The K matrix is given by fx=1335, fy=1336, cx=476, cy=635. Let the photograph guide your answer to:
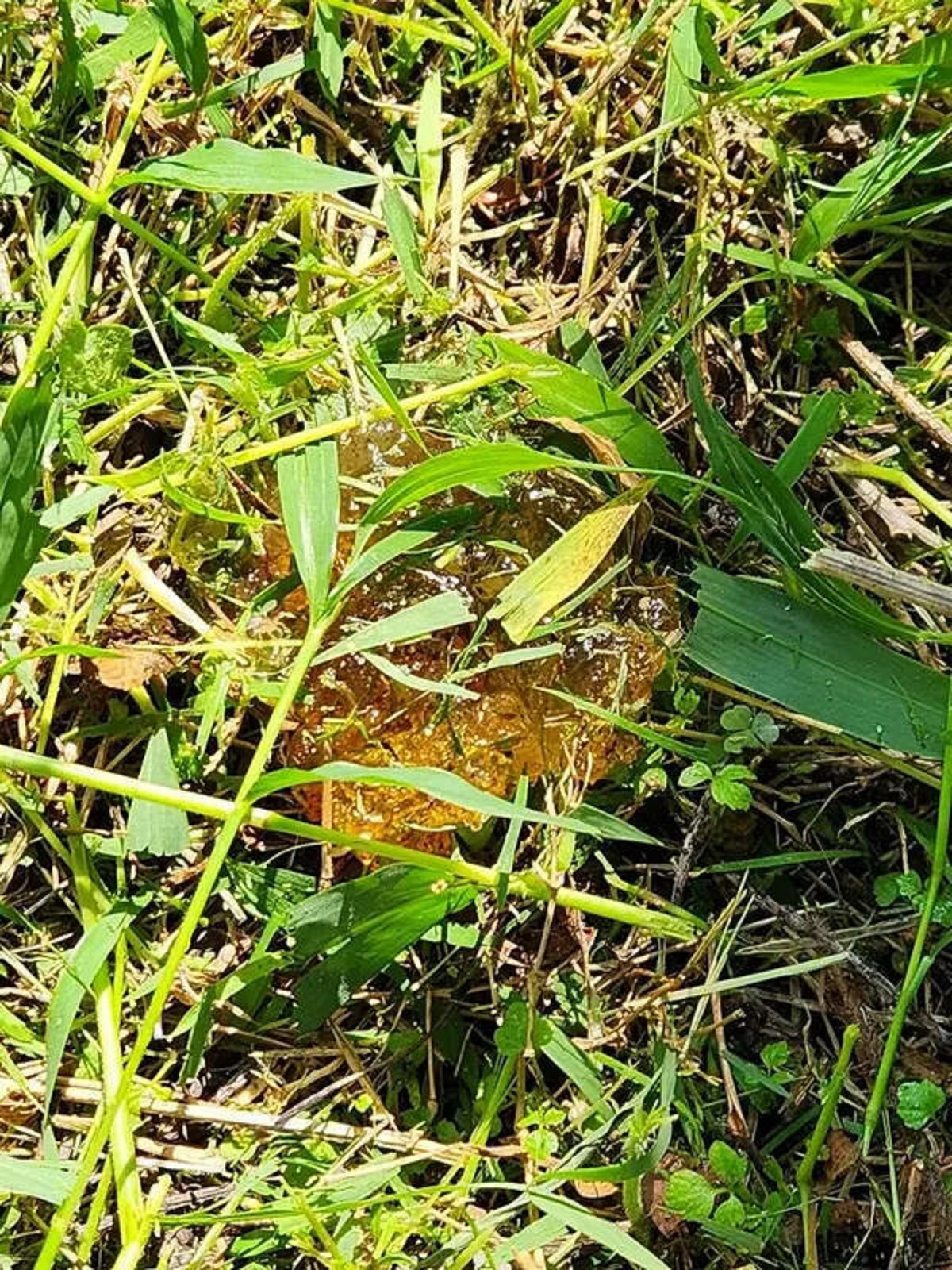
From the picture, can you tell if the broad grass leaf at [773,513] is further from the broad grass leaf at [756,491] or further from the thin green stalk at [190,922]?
the thin green stalk at [190,922]

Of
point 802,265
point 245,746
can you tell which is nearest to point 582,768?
point 245,746

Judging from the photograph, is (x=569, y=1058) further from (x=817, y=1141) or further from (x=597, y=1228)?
(x=817, y=1141)

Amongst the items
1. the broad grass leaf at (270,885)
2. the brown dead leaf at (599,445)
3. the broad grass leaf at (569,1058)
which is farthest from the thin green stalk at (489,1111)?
the brown dead leaf at (599,445)

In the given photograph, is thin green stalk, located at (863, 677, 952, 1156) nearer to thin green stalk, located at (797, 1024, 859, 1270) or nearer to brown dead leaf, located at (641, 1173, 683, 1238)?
thin green stalk, located at (797, 1024, 859, 1270)

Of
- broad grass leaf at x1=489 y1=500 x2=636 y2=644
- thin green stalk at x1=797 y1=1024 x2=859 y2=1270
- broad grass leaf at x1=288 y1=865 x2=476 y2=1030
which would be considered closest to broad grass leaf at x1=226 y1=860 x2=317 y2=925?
broad grass leaf at x1=288 y1=865 x2=476 y2=1030

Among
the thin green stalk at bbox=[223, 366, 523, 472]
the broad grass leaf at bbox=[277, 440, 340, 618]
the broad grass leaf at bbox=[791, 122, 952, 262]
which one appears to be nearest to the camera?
the broad grass leaf at bbox=[277, 440, 340, 618]

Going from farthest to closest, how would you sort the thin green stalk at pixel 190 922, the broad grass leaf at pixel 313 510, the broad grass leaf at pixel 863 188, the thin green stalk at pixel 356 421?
the broad grass leaf at pixel 863 188 → the thin green stalk at pixel 356 421 → the broad grass leaf at pixel 313 510 → the thin green stalk at pixel 190 922
